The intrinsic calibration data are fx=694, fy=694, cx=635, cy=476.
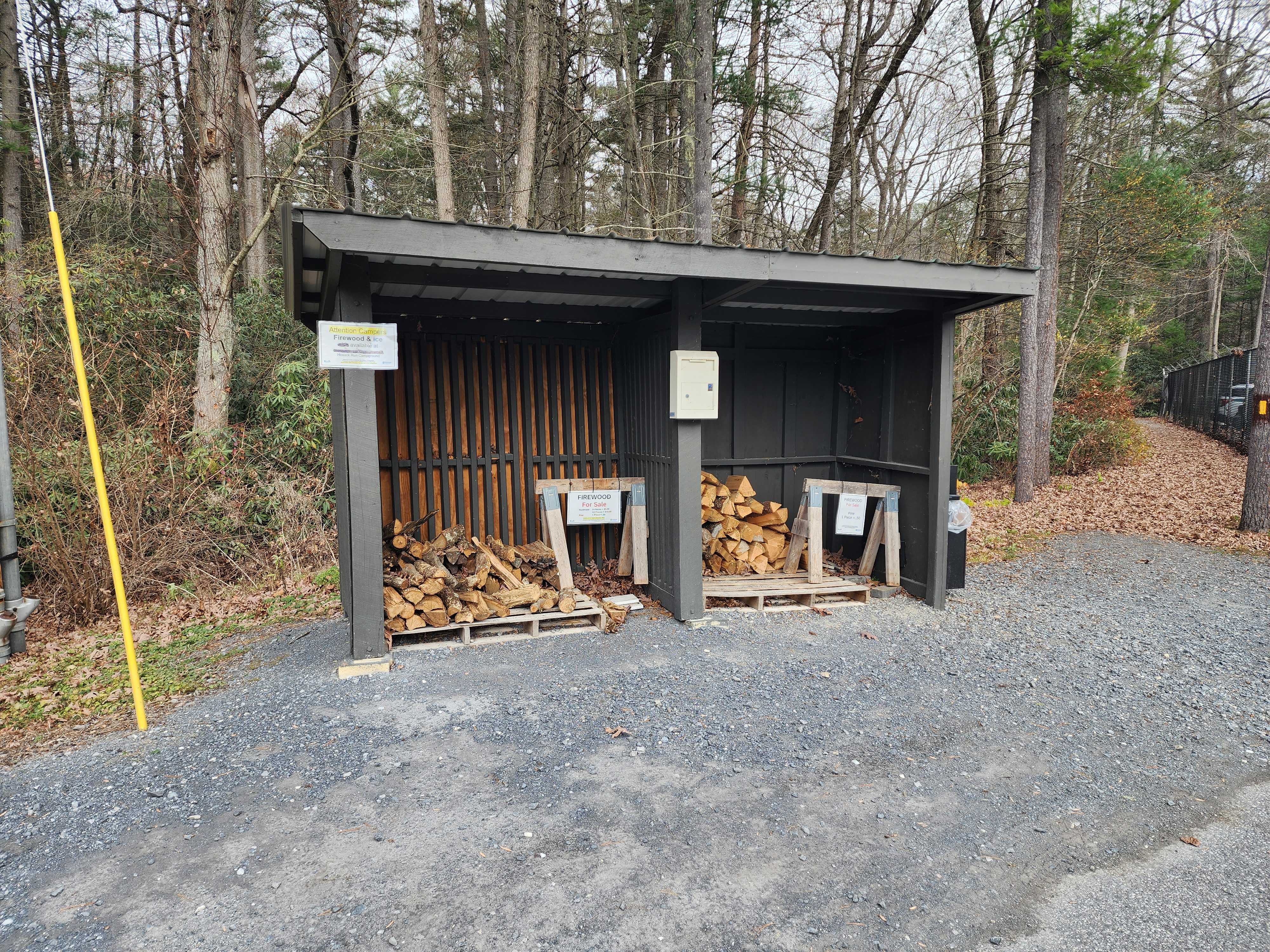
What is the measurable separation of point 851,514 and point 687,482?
1832 millimetres

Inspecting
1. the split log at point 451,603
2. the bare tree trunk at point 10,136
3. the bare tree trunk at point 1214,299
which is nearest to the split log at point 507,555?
the split log at point 451,603

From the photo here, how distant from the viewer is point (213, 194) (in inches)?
288

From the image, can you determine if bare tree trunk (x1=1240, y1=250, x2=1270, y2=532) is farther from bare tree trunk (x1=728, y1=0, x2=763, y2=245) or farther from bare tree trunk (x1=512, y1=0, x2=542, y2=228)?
bare tree trunk (x1=512, y1=0, x2=542, y2=228)

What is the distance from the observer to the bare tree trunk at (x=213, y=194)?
7141 mm

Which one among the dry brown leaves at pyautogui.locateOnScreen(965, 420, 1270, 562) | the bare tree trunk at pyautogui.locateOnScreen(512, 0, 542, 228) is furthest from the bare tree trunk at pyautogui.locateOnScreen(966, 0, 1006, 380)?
the bare tree trunk at pyautogui.locateOnScreen(512, 0, 542, 228)

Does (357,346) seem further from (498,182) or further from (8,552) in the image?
(498,182)

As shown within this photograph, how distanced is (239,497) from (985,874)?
6.85 m

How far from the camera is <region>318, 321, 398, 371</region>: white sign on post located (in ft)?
13.2

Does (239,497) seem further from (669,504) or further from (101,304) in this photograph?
(669,504)

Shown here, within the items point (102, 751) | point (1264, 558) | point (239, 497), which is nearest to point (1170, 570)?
point (1264, 558)

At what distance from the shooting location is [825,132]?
13.1 m

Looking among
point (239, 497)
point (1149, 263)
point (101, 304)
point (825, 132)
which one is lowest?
point (239, 497)

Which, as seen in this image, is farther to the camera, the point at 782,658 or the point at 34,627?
the point at 34,627

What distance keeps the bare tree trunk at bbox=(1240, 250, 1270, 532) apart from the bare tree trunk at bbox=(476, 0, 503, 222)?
34.1 feet
